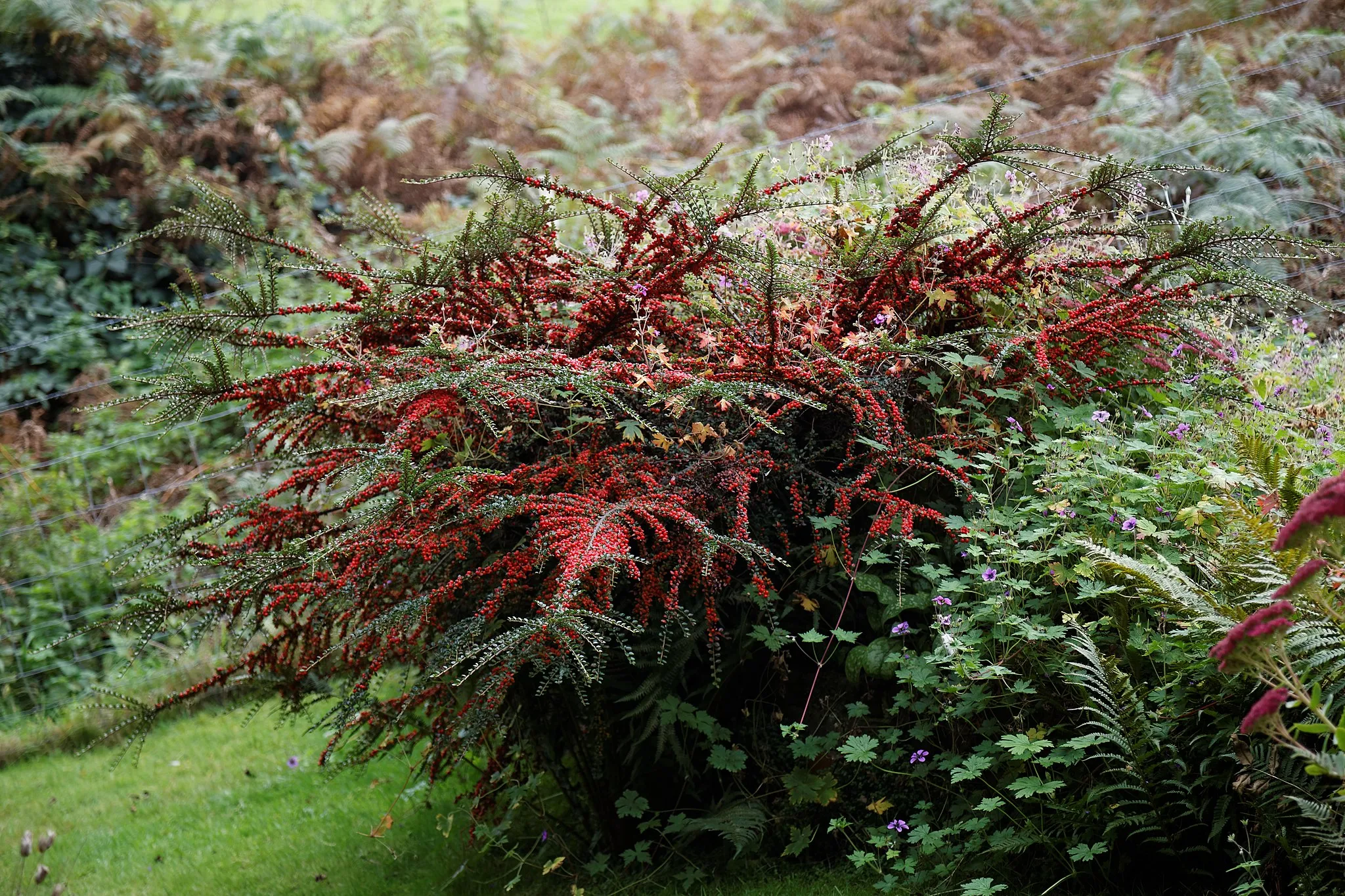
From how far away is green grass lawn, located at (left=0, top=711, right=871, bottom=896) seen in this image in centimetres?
298

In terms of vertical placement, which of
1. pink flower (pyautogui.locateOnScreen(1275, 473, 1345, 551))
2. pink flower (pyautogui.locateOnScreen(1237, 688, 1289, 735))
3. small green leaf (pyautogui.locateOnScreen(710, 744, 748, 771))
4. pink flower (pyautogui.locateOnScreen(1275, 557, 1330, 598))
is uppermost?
pink flower (pyautogui.locateOnScreen(1275, 473, 1345, 551))

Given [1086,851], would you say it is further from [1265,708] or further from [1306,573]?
[1306,573]

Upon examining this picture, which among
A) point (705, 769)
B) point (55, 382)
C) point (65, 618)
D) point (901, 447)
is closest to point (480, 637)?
point (705, 769)

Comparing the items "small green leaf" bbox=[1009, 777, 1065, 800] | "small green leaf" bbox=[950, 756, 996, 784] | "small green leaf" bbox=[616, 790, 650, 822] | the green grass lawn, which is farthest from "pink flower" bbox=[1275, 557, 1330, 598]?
"small green leaf" bbox=[616, 790, 650, 822]

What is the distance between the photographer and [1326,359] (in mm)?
3381

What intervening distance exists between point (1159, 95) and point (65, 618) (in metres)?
7.89

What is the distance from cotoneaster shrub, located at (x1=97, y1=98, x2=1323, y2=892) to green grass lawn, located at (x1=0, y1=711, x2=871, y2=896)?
315 millimetres

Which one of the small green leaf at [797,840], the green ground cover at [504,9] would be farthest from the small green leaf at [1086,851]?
the green ground cover at [504,9]

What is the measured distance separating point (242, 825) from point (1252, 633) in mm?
3381

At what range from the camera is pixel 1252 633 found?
159 centimetres

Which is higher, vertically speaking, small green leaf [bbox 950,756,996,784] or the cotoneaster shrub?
the cotoneaster shrub

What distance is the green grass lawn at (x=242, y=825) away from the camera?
9.77 feet

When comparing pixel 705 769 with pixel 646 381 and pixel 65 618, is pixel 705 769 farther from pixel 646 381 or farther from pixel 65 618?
pixel 65 618

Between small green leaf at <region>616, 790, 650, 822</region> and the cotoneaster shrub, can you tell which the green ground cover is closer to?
the cotoneaster shrub
